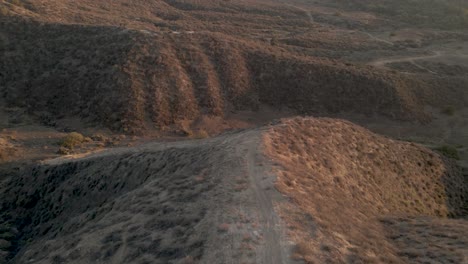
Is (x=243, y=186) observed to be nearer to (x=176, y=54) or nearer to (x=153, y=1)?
(x=176, y=54)

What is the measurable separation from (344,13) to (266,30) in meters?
27.8

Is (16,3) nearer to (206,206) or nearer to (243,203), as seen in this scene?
(206,206)

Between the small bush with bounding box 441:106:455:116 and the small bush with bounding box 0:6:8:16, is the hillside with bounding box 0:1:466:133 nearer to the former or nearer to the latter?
the small bush with bounding box 0:6:8:16

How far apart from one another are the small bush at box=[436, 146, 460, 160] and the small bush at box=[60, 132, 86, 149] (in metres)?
25.6

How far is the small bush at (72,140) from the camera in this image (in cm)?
2830

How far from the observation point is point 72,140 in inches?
1131

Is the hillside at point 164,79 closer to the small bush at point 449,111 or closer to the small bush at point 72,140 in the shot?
the small bush at point 449,111

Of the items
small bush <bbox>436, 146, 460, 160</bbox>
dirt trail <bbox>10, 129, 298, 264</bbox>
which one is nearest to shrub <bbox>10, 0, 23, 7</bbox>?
dirt trail <bbox>10, 129, 298, 264</bbox>

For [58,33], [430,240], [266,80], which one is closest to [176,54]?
[266,80]

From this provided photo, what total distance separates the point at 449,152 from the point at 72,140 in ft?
87.9

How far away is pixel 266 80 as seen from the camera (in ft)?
132

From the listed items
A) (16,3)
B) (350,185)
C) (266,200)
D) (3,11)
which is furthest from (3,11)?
(266,200)

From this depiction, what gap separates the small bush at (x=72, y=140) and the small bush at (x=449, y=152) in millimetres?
25635

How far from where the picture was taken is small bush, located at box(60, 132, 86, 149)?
28297 millimetres
